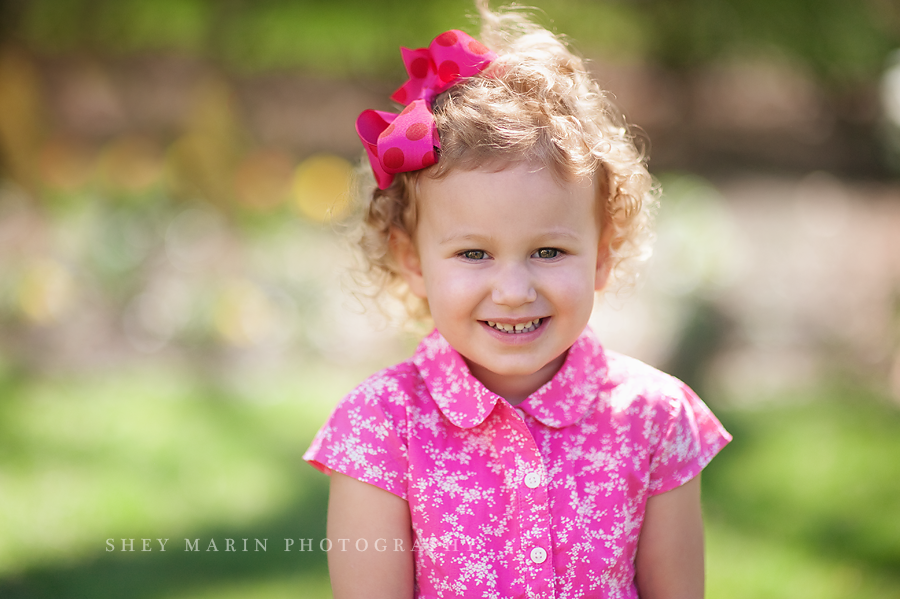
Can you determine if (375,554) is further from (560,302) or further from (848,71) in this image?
(848,71)

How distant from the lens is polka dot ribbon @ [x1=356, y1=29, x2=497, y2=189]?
4.73 feet

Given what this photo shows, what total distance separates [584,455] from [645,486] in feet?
0.42

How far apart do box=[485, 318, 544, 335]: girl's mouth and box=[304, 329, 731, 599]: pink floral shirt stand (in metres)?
0.11

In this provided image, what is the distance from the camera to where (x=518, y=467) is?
4.72 feet

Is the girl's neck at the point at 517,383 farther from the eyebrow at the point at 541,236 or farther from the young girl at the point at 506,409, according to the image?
the eyebrow at the point at 541,236

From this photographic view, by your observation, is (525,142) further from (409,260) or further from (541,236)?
(409,260)

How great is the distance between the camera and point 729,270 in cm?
436

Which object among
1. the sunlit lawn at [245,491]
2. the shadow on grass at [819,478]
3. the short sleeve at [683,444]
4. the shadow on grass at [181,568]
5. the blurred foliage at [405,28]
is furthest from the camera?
the blurred foliage at [405,28]

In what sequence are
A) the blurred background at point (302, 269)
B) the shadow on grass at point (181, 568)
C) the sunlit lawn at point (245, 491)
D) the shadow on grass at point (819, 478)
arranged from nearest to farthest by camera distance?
the shadow on grass at point (181, 568)
the sunlit lawn at point (245, 491)
the shadow on grass at point (819, 478)
the blurred background at point (302, 269)

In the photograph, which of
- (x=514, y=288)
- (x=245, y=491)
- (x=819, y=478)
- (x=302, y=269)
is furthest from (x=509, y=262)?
(x=302, y=269)

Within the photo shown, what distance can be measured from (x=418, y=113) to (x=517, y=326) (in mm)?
417

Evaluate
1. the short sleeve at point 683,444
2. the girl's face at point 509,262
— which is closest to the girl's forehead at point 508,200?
the girl's face at point 509,262

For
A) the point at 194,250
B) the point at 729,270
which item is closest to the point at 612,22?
the point at 729,270

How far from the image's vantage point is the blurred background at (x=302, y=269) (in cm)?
272
